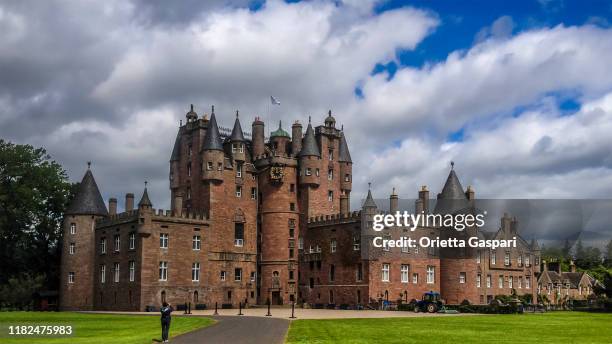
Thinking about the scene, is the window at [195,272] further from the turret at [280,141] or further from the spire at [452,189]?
the spire at [452,189]

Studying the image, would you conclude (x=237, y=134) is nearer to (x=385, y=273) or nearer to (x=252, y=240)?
(x=252, y=240)

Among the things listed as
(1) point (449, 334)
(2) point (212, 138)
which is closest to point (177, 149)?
(2) point (212, 138)

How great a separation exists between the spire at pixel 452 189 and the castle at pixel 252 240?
0.13m

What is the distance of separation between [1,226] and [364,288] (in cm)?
4124

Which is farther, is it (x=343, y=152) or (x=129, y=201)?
(x=343, y=152)

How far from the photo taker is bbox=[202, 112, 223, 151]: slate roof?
264 ft

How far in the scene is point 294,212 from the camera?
84.6 m

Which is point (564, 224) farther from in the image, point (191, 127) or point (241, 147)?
point (191, 127)

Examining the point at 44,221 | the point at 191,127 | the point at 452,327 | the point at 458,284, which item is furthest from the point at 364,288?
the point at 44,221

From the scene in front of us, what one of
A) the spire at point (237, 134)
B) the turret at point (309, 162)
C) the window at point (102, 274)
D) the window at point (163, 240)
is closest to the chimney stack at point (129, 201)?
the window at point (102, 274)

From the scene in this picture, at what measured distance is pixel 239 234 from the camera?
3253 inches

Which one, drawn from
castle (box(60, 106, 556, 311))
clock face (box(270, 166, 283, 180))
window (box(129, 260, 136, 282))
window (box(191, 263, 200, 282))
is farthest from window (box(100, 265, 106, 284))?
clock face (box(270, 166, 283, 180))

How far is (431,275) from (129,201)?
35263 mm

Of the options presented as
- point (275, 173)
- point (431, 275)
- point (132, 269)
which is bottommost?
point (431, 275)
